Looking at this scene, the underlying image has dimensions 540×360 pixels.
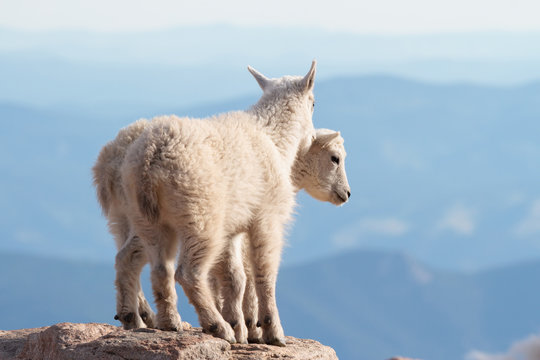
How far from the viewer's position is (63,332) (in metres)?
7.00

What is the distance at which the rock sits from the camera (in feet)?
20.8

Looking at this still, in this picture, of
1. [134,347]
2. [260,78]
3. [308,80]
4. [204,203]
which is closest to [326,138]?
[308,80]

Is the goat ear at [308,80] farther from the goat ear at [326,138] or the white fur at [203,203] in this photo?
the white fur at [203,203]

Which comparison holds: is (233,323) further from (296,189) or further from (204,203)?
(296,189)

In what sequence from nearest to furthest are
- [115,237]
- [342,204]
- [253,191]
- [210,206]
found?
[210,206]
[253,191]
[115,237]
[342,204]

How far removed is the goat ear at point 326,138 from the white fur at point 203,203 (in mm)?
883

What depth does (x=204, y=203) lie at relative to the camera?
6.71m

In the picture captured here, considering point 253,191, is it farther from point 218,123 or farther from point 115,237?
point 115,237

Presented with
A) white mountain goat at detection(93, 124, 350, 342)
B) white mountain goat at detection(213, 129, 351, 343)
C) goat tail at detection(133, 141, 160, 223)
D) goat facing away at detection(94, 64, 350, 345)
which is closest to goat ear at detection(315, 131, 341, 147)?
white mountain goat at detection(213, 129, 351, 343)

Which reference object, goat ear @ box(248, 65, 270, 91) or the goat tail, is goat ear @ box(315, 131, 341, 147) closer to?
goat ear @ box(248, 65, 270, 91)

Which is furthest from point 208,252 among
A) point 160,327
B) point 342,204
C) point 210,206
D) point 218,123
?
point 342,204

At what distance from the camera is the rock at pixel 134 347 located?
250 inches

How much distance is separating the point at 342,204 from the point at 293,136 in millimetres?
1149

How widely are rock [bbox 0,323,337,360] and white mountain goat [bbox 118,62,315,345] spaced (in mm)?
292
